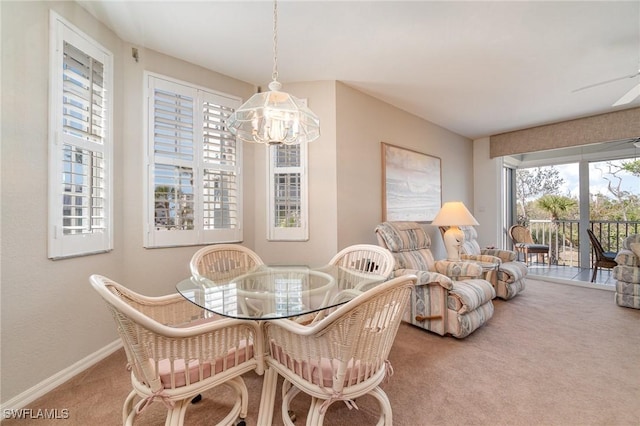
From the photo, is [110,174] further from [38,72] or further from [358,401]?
[358,401]

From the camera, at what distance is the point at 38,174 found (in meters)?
1.70

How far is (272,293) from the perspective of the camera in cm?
154

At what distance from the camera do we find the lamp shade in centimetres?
316

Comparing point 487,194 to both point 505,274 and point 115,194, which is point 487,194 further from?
point 115,194

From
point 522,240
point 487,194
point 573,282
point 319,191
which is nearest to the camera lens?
point 319,191

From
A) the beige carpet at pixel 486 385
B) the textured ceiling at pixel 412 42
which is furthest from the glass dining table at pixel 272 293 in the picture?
the textured ceiling at pixel 412 42

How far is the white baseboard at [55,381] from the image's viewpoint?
1552 millimetres

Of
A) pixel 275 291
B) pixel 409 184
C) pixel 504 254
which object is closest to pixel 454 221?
pixel 409 184

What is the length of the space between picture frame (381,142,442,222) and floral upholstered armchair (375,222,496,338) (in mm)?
746

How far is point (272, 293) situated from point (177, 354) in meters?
0.56

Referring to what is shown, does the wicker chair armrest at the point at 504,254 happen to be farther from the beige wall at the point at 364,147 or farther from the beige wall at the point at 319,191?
the beige wall at the point at 319,191

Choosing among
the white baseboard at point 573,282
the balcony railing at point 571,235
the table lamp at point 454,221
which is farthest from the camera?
the balcony railing at point 571,235

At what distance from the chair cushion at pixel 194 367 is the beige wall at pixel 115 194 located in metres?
1.22

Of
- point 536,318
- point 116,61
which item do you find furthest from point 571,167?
point 116,61
